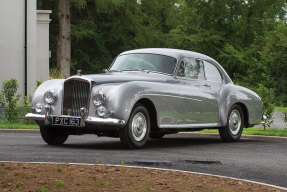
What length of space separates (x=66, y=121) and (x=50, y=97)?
678 millimetres

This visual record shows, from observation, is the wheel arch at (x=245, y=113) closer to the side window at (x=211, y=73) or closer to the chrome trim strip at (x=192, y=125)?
the side window at (x=211, y=73)

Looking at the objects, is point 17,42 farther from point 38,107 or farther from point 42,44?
point 38,107

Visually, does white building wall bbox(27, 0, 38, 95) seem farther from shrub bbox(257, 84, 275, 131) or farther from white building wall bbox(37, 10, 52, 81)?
shrub bbox(257, 84, 275, 131)

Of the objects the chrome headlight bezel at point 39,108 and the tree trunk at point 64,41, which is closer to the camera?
the chrome headlight bezel at point 39,108

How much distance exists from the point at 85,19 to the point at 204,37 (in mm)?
11249

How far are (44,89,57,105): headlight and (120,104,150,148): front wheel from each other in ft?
4.70

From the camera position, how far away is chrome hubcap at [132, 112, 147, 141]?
1090 cm

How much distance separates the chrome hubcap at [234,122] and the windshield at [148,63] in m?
2.30

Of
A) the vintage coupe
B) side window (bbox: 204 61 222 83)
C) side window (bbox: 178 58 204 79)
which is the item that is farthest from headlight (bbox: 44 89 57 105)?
side window (bbox: 204 61 222 83)

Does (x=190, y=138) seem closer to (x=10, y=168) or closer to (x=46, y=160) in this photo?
(x=46, y=160)

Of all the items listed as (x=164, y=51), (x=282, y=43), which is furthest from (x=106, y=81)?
(x=282, y=43)

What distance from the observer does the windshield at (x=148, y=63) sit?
12359 millimetres

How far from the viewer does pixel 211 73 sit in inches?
541

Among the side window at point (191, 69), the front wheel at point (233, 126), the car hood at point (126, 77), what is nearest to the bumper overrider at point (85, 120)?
the car hood at point (126, 77)
